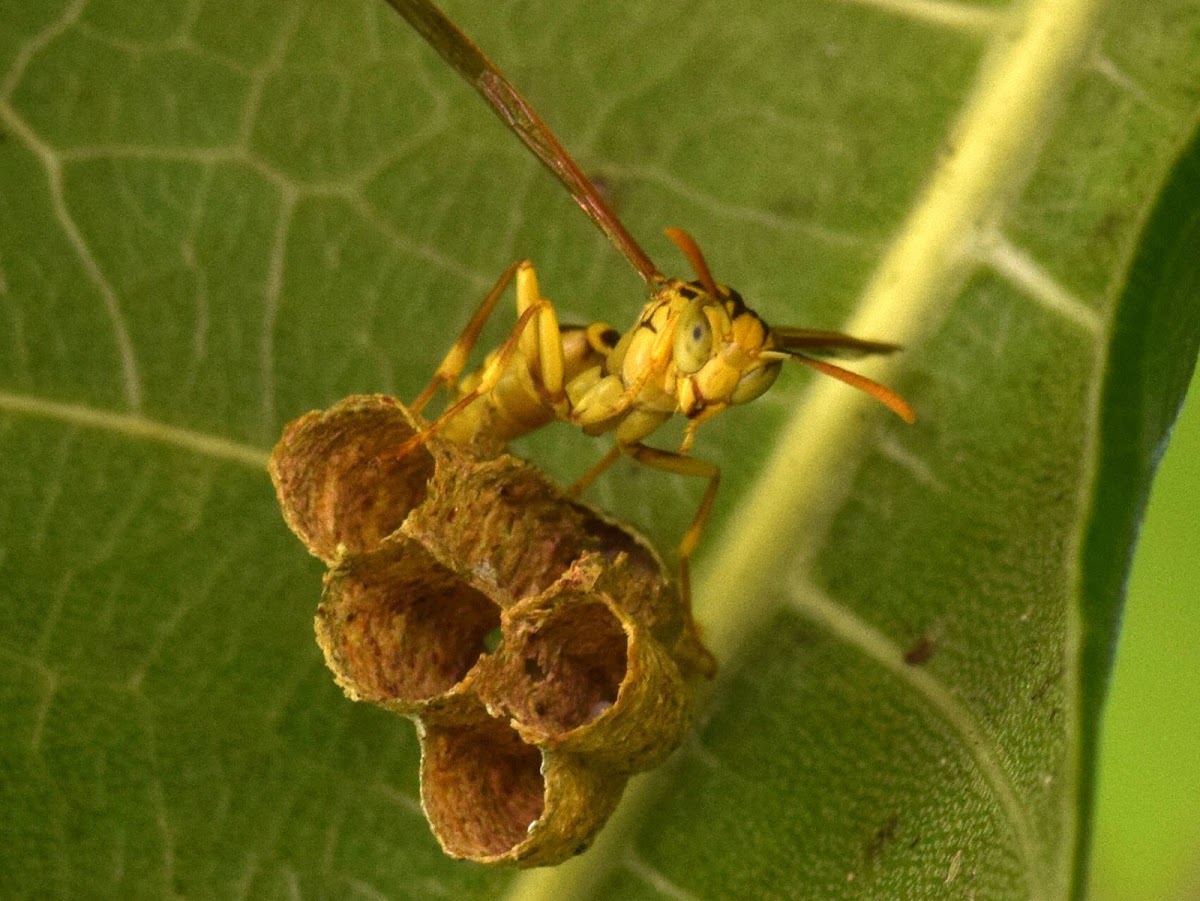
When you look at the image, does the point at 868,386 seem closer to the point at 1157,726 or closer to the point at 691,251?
the point at 691,251

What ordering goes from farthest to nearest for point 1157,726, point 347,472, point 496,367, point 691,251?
point 496,367 → point 691,251 → point 347,472 → point 1157,726

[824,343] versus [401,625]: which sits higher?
[401,625]

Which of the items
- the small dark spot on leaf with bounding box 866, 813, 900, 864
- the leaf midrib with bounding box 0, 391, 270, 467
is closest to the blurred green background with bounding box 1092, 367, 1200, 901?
the small dark spot on leaf with bounding box 866, 813, 900, 864

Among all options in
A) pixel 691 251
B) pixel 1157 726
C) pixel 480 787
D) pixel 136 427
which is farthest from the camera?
pixel 136 427

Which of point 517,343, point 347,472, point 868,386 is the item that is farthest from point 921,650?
point 347,472

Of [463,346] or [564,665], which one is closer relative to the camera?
[564,665]

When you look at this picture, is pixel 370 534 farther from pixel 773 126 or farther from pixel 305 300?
pixel 773 126
